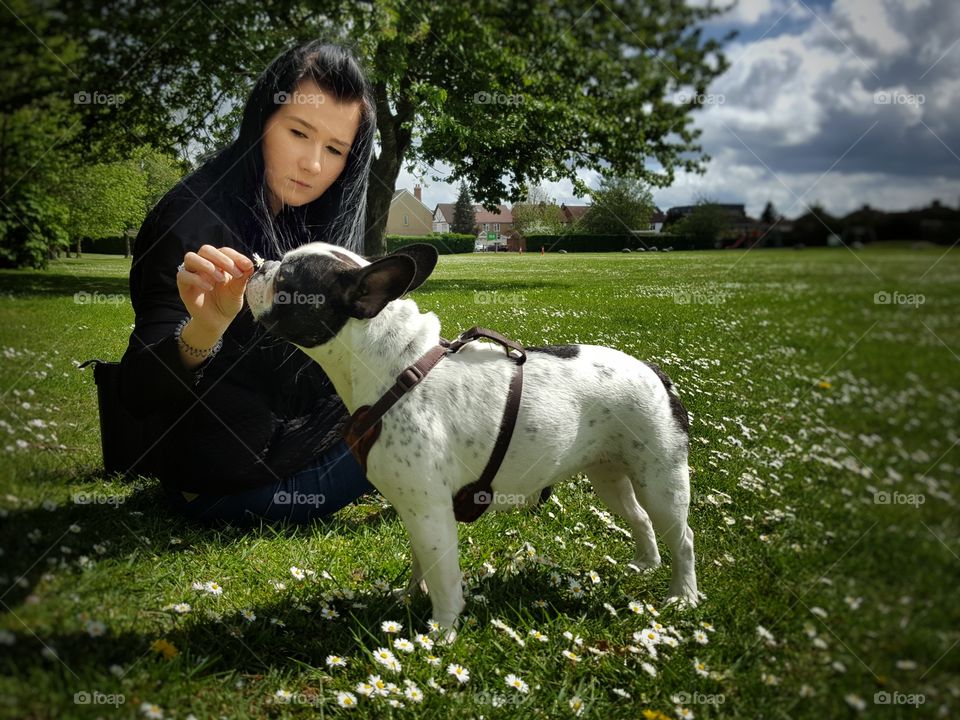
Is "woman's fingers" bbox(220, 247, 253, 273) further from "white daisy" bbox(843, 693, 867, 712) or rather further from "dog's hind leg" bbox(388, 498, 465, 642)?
"white daisy" bbox(843, 693, 867, 712)

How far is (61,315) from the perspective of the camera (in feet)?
4.90

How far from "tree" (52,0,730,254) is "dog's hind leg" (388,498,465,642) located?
4.11ft

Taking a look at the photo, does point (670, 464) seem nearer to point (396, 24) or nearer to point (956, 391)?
point (956, 391)

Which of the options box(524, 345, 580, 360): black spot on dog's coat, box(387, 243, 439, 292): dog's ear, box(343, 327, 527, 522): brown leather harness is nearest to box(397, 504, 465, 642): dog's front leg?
box(343, 327, 527, 522): brown leather harness

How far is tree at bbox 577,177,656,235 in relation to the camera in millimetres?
2055

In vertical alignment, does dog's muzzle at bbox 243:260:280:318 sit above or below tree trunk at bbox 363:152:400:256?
below

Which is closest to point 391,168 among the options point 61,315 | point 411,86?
point 411,86

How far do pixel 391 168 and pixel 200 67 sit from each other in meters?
0.83

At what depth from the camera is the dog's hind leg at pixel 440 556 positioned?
6.56 feet

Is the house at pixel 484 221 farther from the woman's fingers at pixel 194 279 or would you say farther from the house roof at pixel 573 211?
the woman's fingers at pixel 194 279

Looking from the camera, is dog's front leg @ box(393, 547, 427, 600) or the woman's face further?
dog's front leg @ box(393, 547, 427, 600)

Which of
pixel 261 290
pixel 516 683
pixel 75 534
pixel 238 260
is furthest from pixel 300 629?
pixel 238 260

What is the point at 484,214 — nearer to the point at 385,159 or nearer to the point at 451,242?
the point at 451,242

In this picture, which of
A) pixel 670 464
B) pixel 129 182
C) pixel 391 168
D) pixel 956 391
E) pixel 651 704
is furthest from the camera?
pixel 391 168
